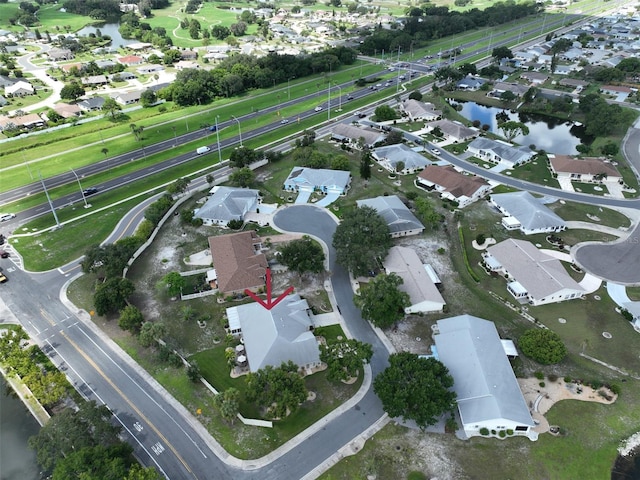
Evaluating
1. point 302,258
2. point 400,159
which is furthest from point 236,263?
point 400,159

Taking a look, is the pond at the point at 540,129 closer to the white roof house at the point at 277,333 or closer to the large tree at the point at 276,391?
the white roof house at the point at 277,333

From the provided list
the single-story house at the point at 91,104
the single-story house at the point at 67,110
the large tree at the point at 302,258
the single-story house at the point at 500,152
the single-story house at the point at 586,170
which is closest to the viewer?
the large tree at the point at 302,258

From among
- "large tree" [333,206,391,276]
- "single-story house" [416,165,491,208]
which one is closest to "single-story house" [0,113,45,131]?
"large tree" [333,206,391,276]

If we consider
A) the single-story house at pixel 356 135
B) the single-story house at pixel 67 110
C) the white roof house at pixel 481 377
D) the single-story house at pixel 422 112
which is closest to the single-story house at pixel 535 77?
the single-story house at pixel 422 112

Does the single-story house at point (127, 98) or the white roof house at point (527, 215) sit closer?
the white roof house at point (527, 215)

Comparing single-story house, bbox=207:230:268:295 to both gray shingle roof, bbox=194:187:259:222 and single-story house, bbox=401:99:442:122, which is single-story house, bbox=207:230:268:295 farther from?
single-story house, bbox=401:99:442:122

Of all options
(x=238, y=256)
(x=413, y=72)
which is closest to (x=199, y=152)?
(x=238, y=256)
